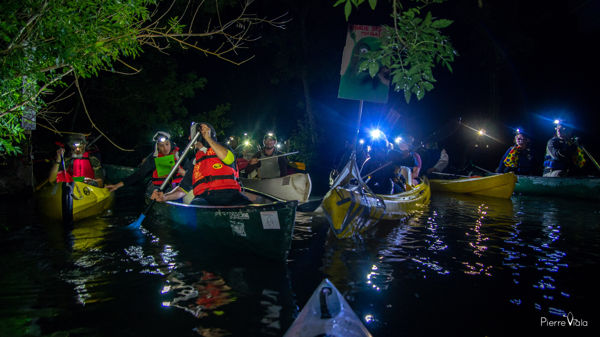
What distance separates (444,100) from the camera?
68.4ft

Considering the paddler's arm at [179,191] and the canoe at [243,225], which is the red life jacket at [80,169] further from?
the canoe at [243,225]

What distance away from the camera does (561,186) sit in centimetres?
1297

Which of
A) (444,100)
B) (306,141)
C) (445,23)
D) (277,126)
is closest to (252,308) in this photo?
(445,23)

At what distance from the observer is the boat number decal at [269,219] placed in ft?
17.0

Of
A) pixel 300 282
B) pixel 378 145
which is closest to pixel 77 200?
pixel 300 282

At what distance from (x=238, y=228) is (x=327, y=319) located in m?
3.16

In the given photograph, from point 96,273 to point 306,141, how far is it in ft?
70.1

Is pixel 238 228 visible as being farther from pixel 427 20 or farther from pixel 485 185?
pixel 485 185

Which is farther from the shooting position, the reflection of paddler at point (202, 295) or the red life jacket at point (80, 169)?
the red life jacket at point (80, 169)

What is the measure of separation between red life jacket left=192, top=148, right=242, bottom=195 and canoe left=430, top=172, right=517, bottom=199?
9.93 m

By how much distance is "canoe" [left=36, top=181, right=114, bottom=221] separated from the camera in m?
8.62

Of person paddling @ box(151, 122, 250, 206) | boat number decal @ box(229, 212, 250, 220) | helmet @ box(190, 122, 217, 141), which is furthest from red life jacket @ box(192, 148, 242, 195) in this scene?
boat number decal @ box(229, 212, 250, 220)

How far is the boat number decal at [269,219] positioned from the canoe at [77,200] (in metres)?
5.53

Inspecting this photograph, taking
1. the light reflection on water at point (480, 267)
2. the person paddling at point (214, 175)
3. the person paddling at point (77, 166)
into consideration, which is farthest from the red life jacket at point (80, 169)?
the light reflection on water at point (480, 267)
